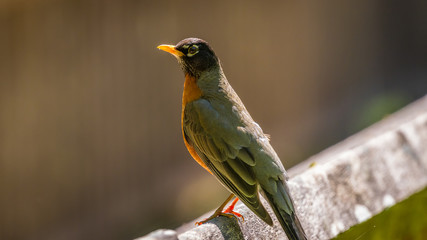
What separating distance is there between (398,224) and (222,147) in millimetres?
964

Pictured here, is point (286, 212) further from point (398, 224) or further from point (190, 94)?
point (190, 94)

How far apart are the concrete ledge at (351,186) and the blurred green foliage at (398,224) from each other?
35 mm

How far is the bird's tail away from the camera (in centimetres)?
270

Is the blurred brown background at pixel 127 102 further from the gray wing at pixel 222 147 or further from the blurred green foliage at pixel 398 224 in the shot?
the blurred green foliage at pixel 398 224

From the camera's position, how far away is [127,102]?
820 centimetres

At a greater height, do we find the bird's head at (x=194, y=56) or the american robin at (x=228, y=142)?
the bird's head at (x=194, y=56)

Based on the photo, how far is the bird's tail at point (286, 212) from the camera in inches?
106

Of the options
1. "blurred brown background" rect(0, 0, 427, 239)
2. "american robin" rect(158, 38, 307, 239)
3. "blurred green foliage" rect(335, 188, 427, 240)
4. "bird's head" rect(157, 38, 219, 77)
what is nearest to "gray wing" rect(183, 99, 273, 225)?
"american robin" rect(158, 38, 307, 239)

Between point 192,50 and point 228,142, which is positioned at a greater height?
point 192,50

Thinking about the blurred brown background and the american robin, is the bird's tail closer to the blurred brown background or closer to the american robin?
the american robin

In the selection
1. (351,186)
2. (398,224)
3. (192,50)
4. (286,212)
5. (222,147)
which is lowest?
(398,224)

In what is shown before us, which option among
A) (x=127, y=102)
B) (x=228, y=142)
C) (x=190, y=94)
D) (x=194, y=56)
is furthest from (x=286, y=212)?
(x=127, y=102)

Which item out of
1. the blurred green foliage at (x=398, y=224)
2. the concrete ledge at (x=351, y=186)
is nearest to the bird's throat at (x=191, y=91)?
the concrete ledge at (x=351, y=186)

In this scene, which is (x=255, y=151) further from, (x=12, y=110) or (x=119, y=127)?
(x=119, y=127)
